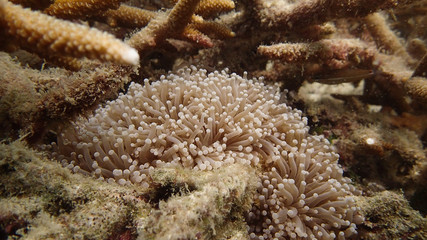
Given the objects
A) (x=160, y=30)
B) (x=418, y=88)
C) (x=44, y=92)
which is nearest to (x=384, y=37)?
(x=418, y=88)

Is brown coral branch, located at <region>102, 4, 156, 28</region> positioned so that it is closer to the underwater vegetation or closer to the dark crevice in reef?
the underwater vegetation

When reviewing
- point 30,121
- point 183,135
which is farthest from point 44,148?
point 183,135

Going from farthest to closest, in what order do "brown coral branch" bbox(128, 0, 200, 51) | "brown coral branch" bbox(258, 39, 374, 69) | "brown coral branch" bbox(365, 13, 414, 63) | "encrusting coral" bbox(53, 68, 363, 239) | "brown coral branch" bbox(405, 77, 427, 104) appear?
"brown coral branch" bbox(365, 13, 414, 63), "brown coral branch" bbox(405, 77, 427, 104), "brown coral branch" bbox(258, 39, 374, 69), "brown coral branch" bbox(128, 0, 200, 51), "encrusting coral" bbox(53, 68, 363, 239)

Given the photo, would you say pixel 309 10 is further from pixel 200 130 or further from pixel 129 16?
pixel 129 16

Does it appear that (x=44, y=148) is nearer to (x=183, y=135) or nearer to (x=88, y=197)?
(x=88, y=197)

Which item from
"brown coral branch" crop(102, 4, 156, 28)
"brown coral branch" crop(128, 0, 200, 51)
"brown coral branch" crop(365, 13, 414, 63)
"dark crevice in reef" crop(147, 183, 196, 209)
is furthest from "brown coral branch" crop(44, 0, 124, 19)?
"brown coral branch" crop(365, 13, 414, 63)

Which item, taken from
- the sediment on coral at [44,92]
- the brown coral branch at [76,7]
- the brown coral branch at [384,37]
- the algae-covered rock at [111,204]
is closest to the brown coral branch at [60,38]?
the sediment on coral at [44,92]
